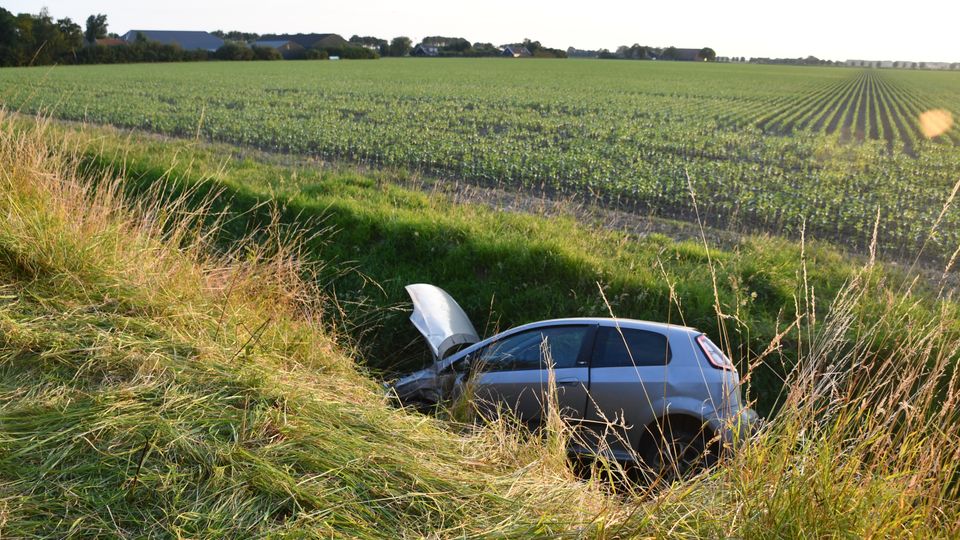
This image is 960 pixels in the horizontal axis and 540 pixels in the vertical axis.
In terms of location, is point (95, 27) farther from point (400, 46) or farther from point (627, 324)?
point (627, 324)

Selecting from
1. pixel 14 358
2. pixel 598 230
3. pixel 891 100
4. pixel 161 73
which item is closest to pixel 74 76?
pixel 161 73

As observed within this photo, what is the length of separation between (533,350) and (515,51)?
401 ft

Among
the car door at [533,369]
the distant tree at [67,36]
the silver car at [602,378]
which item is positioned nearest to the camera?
the silver car at [602,378]

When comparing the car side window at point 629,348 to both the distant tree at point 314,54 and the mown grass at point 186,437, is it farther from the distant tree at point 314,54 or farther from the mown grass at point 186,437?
the distant tree at point 314,54

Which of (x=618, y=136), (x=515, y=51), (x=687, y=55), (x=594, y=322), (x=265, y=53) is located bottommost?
(x=594, y=322)

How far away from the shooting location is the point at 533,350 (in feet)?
22.1

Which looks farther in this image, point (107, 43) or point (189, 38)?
point (189, 38)

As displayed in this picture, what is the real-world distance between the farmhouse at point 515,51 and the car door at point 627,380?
11696cm

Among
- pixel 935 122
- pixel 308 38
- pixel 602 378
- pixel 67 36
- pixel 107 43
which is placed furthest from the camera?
pixel 308 38

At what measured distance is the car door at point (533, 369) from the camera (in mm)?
6352

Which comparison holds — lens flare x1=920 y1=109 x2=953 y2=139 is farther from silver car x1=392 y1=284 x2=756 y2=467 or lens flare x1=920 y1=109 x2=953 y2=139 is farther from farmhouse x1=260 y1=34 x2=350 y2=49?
farmhouse x1=260 y1=34 x2=350 y2=49

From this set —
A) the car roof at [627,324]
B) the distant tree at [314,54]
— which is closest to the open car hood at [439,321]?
the car roof at [627,324]

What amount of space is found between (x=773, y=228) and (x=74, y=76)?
5642 centimetres

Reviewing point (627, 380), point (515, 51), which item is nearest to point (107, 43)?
point (515, 51)
